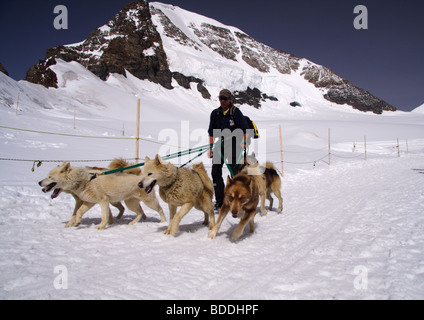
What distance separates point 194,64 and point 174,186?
3604 inches

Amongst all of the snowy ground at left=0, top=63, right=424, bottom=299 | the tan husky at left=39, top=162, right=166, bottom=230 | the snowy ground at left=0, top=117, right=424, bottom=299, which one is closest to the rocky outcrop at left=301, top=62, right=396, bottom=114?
the snowy ground at left=0, top=63, right=424, bottom=299

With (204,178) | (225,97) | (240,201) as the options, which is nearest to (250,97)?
(225,97)

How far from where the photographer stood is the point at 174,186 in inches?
154

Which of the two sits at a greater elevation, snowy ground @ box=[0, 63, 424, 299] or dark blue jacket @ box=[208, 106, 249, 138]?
dark blue jacket @ box=[208, 106, 249, 138]

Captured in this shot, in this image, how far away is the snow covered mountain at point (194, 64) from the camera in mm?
74250

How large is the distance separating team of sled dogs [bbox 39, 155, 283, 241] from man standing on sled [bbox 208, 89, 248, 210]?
74cm

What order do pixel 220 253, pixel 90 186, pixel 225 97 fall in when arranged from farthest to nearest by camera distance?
pixel 225 97
pixel 90 186
pixel 220 253

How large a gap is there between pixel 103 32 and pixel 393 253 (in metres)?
105

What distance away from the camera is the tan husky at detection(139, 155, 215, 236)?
375 cm

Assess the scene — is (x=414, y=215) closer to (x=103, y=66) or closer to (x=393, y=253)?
(x=393, y=253)

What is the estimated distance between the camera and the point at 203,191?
4195 mm

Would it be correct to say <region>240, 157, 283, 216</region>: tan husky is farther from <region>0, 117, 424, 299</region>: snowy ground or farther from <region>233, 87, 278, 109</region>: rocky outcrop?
<region>233, 87, 278, 109</region>: rocky outcrop

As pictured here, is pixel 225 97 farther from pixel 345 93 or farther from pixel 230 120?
pixel 345 93
